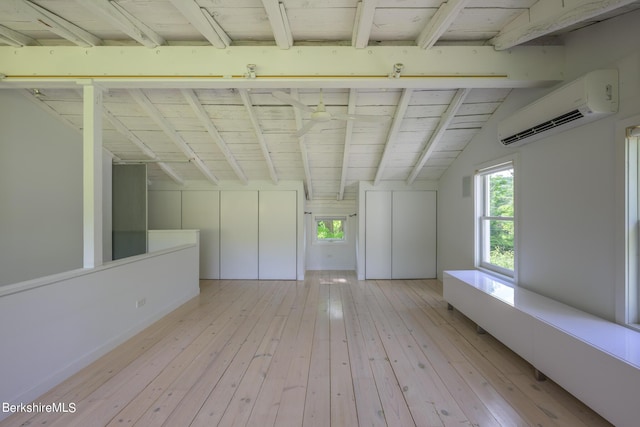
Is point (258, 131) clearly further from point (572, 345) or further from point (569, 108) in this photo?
point (572, 345)

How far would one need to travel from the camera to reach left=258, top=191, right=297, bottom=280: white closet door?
5.60 metres

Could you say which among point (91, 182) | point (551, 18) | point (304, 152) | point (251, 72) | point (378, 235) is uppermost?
point (551, 18)

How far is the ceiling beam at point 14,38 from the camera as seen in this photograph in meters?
2.47

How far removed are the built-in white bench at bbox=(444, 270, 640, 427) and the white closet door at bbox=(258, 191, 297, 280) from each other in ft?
11.5

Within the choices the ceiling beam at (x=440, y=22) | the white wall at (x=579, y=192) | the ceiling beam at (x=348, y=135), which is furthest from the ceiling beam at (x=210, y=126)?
the white wall at (x=579, y=192)

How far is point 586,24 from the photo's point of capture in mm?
2326

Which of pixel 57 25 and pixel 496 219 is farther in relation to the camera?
pixel 496 219

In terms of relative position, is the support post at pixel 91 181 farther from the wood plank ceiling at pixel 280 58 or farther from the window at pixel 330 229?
the window at pixel 330 229

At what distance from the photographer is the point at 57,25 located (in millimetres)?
2291

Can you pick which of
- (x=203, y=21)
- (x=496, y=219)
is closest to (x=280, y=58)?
(x=203, y=21)

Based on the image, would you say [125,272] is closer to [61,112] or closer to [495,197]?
[61,112]

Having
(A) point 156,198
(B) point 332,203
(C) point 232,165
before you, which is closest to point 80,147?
(A) point 156,198

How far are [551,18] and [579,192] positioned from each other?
143cm

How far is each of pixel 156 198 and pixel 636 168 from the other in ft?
22.3
